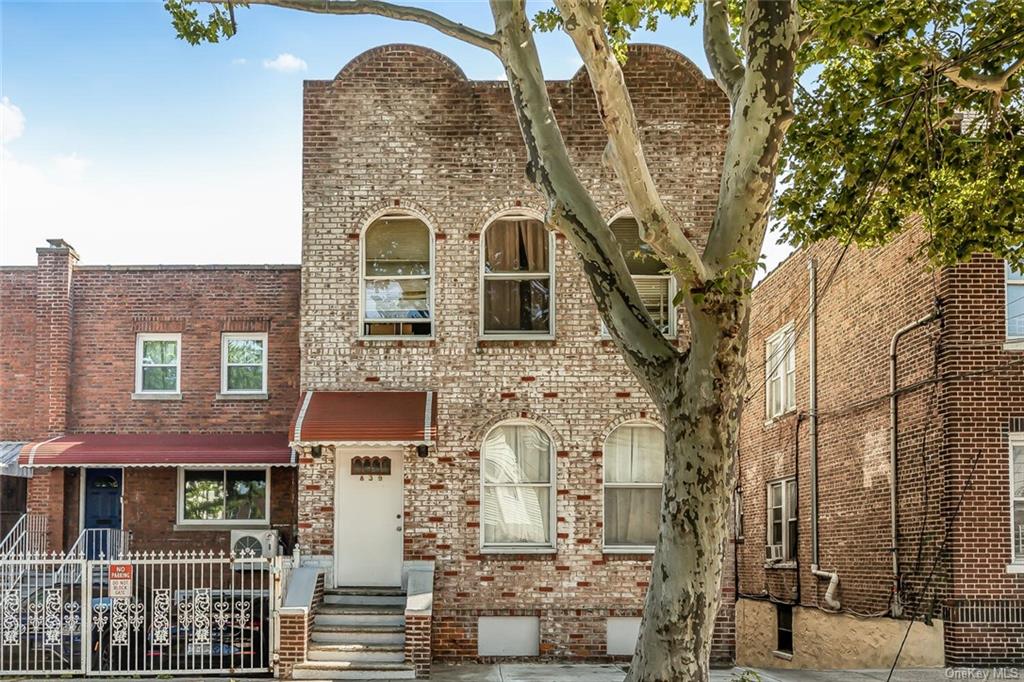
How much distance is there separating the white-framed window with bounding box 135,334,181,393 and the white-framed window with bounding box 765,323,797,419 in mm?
12020

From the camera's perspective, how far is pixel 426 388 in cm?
1712

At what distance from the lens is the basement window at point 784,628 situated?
2303 cm

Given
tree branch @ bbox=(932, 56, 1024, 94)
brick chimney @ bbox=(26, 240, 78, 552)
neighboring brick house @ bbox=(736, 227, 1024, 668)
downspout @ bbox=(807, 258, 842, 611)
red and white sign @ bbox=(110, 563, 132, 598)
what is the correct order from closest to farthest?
tree branch @ bbox=(932, 56, 1024, 94), red and white sign @ bbox=(110, 563, 132, 598), neighboring brick house @ bbox=(736, 227, 1024, 668), downspout @ bbox=(807, 258, 842, 611), brick chimney @ bbox=(26, 240, 78, 552)

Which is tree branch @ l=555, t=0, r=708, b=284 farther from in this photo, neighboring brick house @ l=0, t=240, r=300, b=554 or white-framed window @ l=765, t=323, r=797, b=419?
white-framed window @ l=765, t=323, r=797, b=419

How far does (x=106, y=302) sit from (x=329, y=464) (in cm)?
804

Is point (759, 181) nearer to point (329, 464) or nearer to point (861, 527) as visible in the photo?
point (329, 464)

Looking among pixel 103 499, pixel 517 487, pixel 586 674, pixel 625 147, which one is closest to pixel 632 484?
pixel 517 487

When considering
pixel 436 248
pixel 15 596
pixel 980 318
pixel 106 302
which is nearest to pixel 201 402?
pixel 106 302

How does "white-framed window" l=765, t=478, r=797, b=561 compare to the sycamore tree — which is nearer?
Answer: the sycamore tree

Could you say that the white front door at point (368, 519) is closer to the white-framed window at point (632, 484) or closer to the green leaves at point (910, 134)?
the white-framed window at point (632, 484)

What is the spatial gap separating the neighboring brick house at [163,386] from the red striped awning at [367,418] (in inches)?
213

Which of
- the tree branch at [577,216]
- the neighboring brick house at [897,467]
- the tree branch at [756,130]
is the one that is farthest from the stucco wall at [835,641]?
the tree branch at [756,130]

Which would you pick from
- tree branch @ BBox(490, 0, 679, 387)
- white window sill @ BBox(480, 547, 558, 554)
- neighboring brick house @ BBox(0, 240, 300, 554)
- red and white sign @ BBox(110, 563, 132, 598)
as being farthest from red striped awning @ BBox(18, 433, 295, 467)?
tree branch @ BBox(490, 0, 679, 387)

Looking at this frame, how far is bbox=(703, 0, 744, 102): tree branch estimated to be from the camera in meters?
10.6
